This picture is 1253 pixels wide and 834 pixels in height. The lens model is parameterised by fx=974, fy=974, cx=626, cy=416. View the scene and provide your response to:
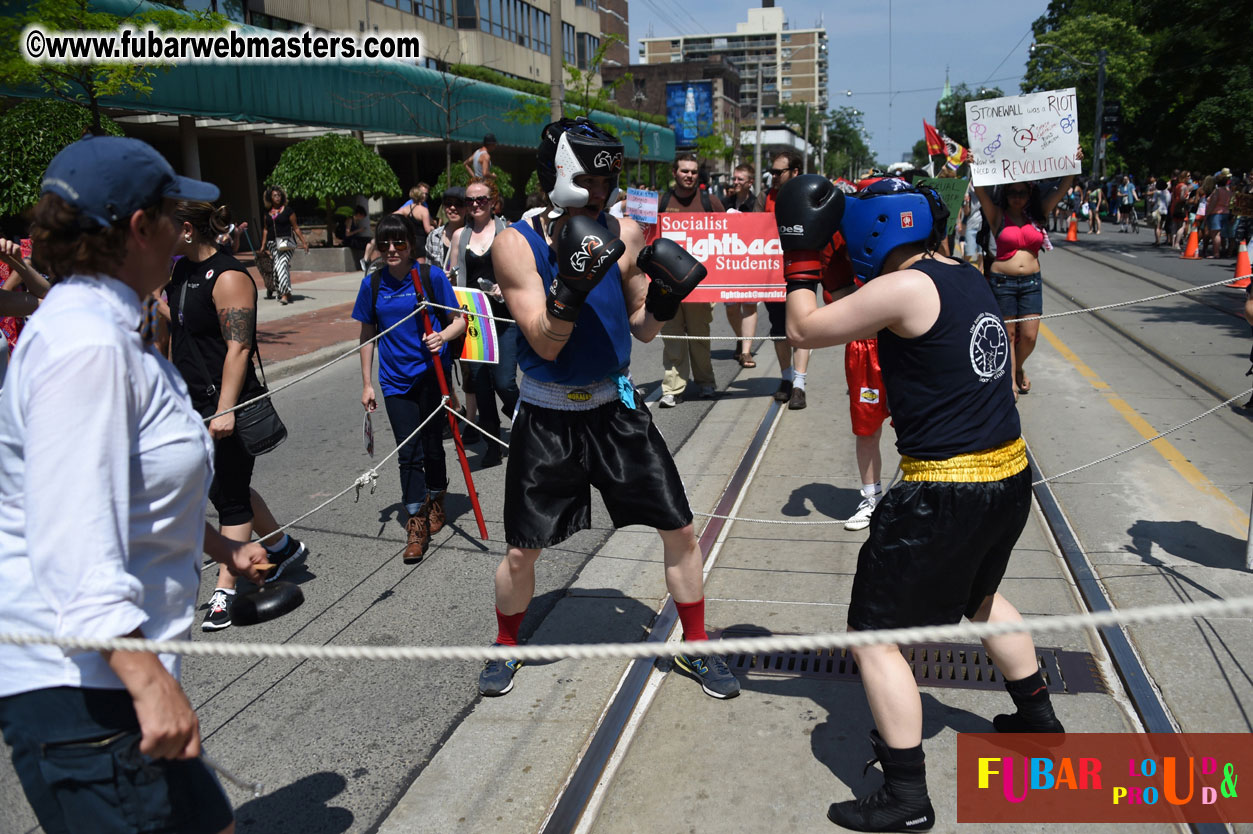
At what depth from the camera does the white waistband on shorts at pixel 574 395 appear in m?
3.50

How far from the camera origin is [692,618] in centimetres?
372

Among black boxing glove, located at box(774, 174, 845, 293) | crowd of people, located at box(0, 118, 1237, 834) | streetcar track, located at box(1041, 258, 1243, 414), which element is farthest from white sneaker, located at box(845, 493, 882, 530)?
streetcar track, located at box(1041, 258, 1243, 414)

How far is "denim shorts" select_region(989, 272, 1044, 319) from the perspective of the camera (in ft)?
25.3

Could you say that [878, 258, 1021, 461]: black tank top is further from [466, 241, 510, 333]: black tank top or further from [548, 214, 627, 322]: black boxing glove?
[466, 241, 510, 333]: black tank top

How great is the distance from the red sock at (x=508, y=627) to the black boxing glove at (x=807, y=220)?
1.72 metres

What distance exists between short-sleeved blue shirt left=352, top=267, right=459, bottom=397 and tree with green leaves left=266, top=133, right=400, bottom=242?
16.8m

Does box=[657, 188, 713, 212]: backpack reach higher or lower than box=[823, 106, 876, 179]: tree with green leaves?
lower

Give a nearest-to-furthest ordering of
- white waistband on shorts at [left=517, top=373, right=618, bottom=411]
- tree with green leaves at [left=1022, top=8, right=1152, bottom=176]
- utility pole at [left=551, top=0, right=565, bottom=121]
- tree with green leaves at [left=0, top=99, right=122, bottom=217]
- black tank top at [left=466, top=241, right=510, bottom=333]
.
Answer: white waistband on shorts at [left=517, top=373, right=618, bottom=411] < black tank top at [left=466, top=241, right=510, bottom=333] < tree with green leaves at [left=0, top=99, right=122, bottom=217] < utility pole at [left=551, top=0, right=565, bottom=121] < tree with green leaves at [left=1022, top=8, right=1152, bottom=176]

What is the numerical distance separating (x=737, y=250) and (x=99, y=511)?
796 centimetres

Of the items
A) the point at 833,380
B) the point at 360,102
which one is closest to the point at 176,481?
the point at 833,380

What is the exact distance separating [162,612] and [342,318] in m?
13.3

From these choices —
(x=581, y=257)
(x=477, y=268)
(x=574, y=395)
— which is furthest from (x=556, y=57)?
(x=581, y=257)

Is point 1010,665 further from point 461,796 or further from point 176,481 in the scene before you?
point 176,481

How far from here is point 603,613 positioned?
4.33 m
